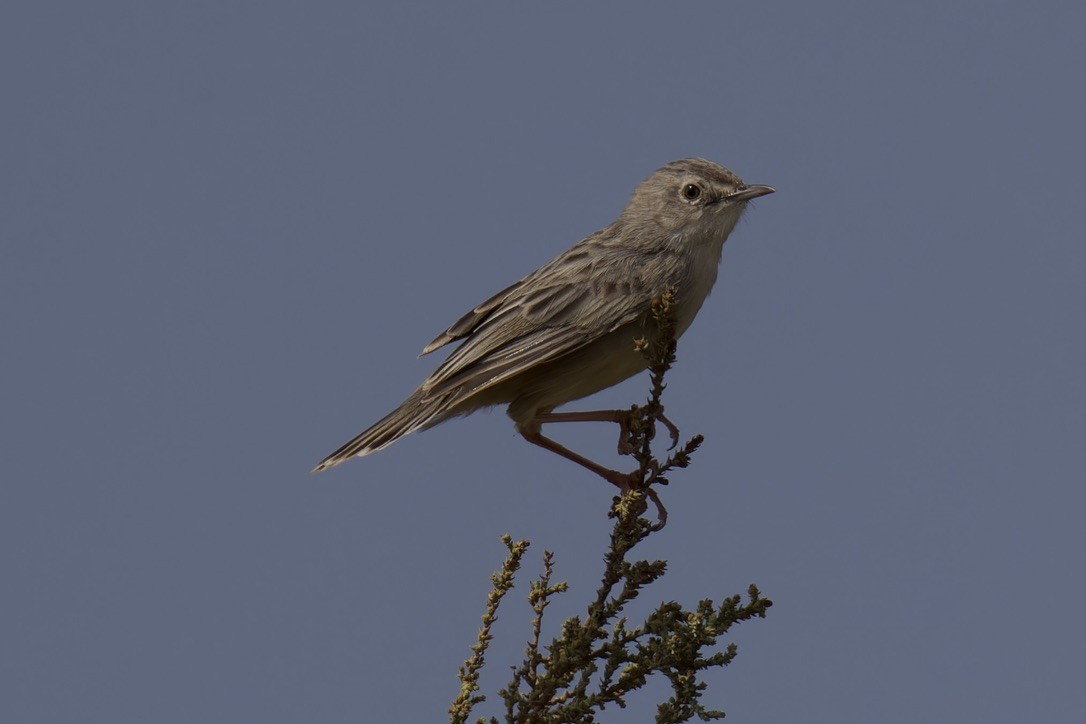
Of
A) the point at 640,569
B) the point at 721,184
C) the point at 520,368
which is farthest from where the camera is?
the point at 721,184

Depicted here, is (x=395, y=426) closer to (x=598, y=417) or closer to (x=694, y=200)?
(x=598, y=417)

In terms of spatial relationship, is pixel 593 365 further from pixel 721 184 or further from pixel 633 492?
pixel 633 492

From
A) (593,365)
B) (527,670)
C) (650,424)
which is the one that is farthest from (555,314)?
(527,670)

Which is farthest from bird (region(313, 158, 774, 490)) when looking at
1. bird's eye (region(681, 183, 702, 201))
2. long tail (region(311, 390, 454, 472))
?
bird's eye (region(681, 183, 702, 201))

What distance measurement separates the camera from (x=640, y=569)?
5395 mm

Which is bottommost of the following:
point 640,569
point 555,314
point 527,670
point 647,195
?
point 527,670

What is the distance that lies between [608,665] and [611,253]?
3778 mm

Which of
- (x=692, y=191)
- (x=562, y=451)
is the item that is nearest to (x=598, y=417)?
(x=562, y=451)

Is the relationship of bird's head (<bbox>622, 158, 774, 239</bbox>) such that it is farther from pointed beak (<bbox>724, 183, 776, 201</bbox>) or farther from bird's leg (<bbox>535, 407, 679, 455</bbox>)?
bird's leg (<bbox>535, 407, 679, 455</bbox>)

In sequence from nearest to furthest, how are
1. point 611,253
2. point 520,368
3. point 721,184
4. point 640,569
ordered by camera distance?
point 640,569, point 520,368, point 611,253, point 721,184

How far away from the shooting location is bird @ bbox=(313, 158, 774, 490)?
8.14 meters

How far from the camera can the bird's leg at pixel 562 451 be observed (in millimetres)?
8305

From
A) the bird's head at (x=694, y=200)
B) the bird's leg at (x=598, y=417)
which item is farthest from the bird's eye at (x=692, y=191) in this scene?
the bird's leg at (x=598, y=417)

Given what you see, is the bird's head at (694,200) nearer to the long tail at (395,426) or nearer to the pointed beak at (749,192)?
the pointed beak at (749,192)
